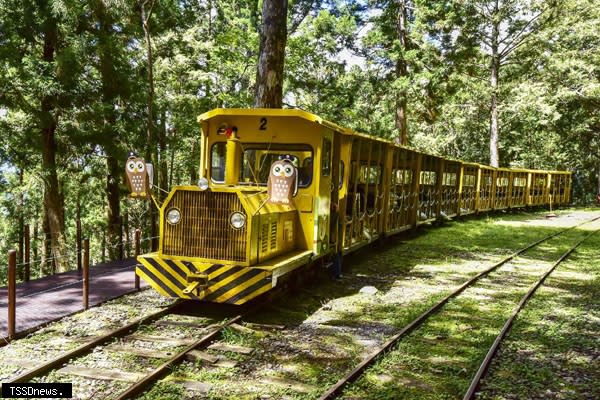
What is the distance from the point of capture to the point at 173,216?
7215mm

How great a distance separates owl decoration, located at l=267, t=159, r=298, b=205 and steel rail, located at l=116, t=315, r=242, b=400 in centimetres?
179

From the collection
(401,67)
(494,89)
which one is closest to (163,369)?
(401,67)

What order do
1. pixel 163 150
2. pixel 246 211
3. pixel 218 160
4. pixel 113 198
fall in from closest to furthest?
pixel 246 211 → pixel 218 160 → pixel 113 198 → pixel 163 150

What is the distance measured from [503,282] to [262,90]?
6178 millimetres

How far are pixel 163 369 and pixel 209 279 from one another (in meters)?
1.81

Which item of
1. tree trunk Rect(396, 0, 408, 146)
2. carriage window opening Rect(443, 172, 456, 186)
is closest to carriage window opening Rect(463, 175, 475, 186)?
carriage window opening Rect(443, 172, 456, 186)

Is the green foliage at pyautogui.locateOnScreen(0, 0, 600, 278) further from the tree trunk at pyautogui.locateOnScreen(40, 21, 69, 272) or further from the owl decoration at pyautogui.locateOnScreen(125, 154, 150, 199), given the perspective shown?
the owl decoration at pyautogui.locateOnScreen(125, 154, 150, 199)

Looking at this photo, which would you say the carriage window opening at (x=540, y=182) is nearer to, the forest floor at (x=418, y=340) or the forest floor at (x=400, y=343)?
the forest floor at (x=418, y=340)

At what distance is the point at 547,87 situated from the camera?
97.6ft

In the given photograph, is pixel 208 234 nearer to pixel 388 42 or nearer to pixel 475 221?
pixel 475 221

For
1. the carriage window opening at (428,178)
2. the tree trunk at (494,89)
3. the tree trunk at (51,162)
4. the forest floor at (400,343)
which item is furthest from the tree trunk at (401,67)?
the tree trunk at (51,162)

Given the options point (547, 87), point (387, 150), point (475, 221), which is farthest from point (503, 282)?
point (547, 87)

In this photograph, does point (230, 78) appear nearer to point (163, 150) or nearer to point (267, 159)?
point (163, 150)

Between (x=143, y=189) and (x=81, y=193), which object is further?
(x=81, y=193)
